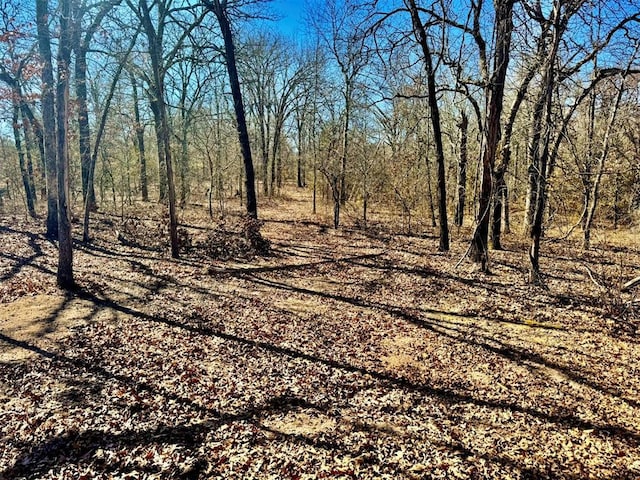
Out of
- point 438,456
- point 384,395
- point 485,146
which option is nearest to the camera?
point 438,456

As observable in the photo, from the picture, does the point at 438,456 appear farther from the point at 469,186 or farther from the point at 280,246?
the point at 469,186

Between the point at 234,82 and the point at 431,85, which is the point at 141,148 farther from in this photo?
the point at 431,85

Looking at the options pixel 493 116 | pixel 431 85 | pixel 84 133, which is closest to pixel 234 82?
pixel 431 85

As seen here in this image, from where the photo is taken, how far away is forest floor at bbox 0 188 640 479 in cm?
336

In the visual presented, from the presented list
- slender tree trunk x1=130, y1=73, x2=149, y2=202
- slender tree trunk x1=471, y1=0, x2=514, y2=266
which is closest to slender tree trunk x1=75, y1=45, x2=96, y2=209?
slender tree trunk x1=130, y1=73, x2=149, y2=202

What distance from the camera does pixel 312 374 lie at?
15.8 ft

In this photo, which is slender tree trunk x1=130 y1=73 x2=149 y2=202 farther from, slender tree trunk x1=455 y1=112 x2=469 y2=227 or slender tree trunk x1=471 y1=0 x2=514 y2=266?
slender tree trunk x1=471 y1=0 x2=514 y2=266

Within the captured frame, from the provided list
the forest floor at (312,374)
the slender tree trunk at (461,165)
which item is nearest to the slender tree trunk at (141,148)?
the forest floor at (312,374)

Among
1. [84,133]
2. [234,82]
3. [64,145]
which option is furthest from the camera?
[84,133]

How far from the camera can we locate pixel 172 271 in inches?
350

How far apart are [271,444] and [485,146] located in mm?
7873

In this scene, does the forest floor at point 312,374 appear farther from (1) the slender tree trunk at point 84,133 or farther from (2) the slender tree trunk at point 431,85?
(1) the slender tree trunk at point 84,133

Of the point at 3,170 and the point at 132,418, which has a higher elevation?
the point at 3,170

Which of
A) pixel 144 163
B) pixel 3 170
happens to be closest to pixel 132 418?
Result: pixel 144 163
